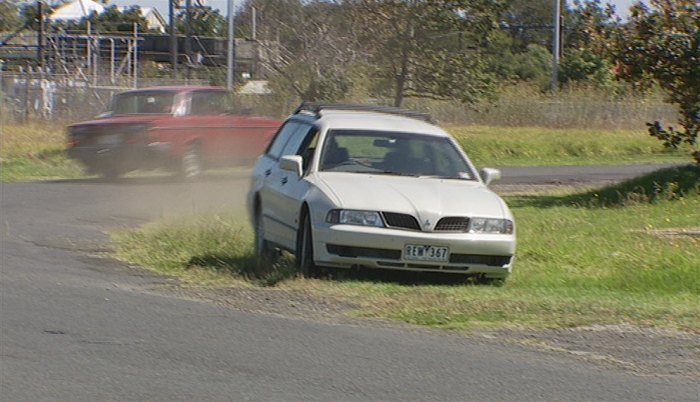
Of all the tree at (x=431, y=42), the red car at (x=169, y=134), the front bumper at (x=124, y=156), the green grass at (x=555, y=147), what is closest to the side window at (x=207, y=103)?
the red car at (x=169, y=134)

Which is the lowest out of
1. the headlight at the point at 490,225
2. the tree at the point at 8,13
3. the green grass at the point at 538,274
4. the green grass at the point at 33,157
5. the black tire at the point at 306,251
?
the green grass at the point at 33,157

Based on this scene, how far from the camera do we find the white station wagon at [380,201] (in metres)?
10.7

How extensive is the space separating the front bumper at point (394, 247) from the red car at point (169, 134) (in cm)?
1296

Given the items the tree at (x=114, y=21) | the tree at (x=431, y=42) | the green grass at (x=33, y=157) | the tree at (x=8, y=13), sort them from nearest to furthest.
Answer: the green grass at (x=33, y=157) → the tree at (x=431, y=42) → the tree at (x=8, y=13) → the tree at (x=114, y=21)

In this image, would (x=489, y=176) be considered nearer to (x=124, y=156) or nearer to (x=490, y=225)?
(x=490, y=225)

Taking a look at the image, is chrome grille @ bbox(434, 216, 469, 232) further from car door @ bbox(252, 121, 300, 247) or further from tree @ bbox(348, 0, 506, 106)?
tree @ bbox(348, 0, 506, 106)

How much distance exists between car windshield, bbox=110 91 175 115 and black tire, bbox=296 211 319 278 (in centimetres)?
1322

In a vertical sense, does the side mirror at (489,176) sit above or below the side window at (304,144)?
below

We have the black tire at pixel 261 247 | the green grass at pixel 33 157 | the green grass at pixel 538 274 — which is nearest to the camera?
the green grass at pixel 538 274

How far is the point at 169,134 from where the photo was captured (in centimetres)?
2334

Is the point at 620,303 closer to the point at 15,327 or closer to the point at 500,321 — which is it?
the point at 500,321

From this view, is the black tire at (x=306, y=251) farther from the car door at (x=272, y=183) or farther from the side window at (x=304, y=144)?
the side window at (x=304, y=144)

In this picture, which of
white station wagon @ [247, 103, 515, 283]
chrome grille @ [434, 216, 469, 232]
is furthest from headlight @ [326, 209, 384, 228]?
chrome grille @ [434, 216, 469, 232]

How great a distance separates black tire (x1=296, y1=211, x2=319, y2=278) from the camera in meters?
11.0
